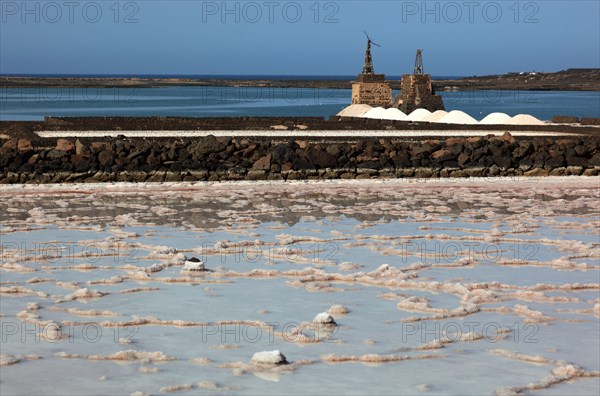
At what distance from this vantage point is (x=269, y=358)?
16.7 ft

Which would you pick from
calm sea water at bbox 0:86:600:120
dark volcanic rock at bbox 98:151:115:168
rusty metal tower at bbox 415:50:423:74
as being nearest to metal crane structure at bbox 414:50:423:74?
rusty metal tower at bbox 415:50:423:74

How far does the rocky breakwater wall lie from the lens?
13.3 meters

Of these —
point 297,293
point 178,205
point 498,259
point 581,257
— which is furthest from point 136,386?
point 178,205

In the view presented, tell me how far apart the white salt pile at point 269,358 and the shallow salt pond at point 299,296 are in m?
0.07

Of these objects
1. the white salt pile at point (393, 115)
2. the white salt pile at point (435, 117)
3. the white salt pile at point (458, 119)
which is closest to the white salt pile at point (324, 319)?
the white salt pile at point (458, 119)

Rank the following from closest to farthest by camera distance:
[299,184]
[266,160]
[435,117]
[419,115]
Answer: [299,184], [266,160], [435,117], [419,115]

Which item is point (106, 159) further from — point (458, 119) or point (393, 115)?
point (393, 115)

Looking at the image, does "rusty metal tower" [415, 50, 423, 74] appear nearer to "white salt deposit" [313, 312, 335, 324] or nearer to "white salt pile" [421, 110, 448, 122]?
"white salt pile" [421, 110, 448, 122]

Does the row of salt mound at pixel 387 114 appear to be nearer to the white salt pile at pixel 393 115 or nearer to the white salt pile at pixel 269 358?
the white salt pile at pixel 393 115

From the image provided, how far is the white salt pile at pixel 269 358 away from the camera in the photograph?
5.09m

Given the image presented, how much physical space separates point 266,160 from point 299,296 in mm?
7269

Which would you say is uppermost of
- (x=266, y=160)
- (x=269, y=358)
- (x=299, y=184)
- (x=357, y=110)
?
(x=357, y=110)

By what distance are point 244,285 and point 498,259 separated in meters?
2.14

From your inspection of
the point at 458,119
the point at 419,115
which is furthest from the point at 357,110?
the point at 458,119
